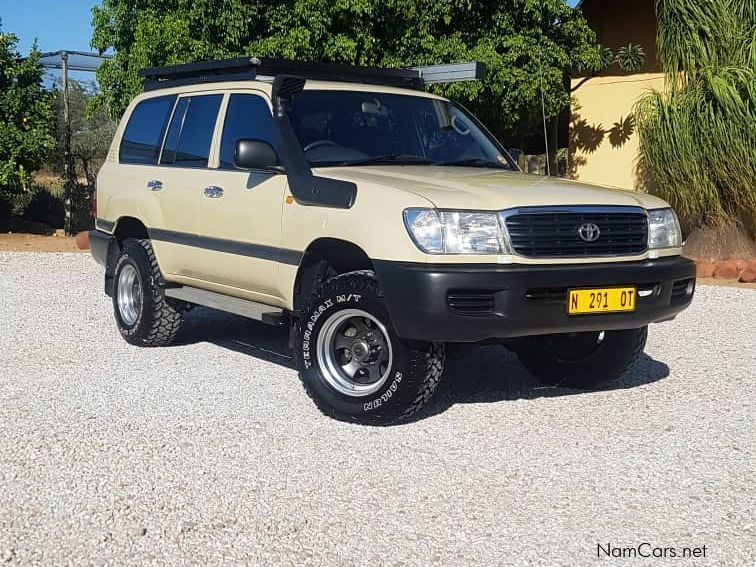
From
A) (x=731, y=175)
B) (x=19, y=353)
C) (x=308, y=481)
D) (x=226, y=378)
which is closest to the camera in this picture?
(x=308, y=481)

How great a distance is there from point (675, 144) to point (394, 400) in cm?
921

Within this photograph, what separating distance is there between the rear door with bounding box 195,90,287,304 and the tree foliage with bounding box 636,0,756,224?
26.9ft

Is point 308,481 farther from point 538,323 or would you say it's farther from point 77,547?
point 538,323

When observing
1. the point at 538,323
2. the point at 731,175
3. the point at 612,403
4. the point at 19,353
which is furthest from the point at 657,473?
the point at 731,175

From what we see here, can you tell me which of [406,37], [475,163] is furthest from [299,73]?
[406,37]

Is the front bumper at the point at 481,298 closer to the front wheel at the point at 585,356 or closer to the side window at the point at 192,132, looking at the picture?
the front wheel at the point at 585,356

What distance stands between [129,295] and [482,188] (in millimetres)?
3776

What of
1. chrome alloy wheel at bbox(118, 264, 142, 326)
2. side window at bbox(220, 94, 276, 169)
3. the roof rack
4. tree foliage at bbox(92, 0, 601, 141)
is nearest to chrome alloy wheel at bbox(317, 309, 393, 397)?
side window at bbox(220, 94, 276, 169)

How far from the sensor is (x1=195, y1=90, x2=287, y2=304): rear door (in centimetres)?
636

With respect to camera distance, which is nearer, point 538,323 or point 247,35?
point 538,323

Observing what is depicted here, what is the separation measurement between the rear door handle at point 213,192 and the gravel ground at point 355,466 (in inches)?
47.9

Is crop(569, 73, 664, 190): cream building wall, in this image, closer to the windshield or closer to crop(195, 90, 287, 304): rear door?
the windshield

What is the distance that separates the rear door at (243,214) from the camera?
6363 mm

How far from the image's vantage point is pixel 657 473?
489 cm
